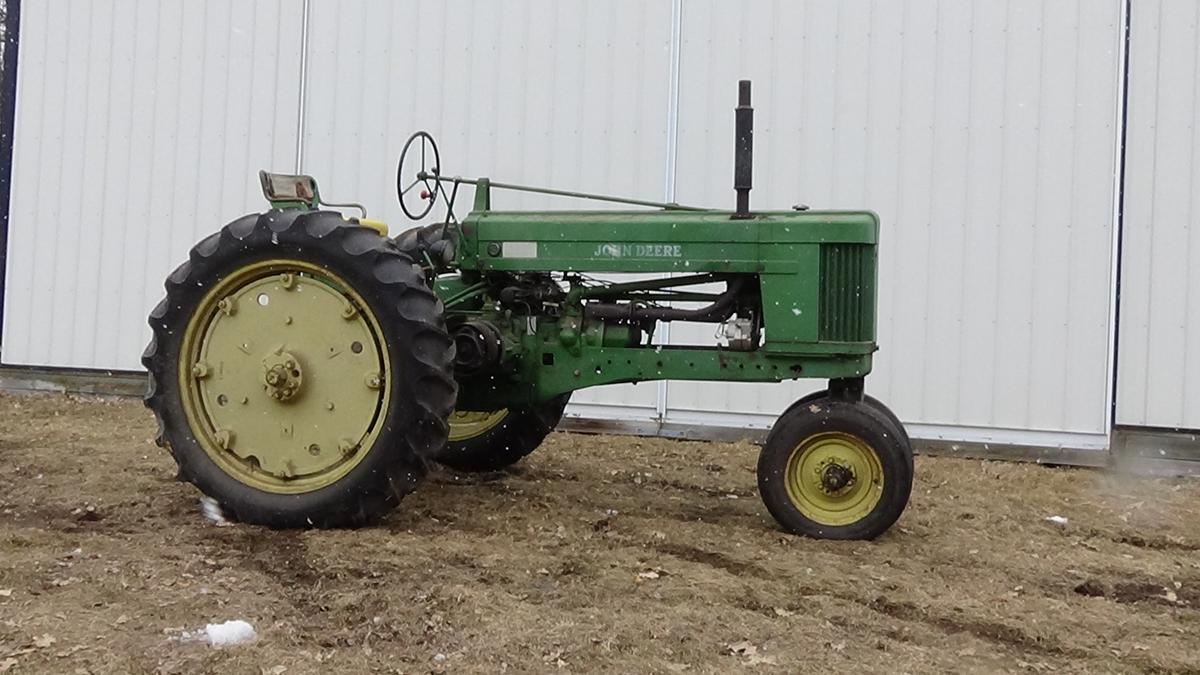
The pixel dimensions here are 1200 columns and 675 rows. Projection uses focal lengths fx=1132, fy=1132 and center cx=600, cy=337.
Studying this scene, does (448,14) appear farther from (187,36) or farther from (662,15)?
(187,36)

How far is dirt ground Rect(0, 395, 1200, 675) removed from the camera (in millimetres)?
2982

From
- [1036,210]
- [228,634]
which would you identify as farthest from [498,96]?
[228,634]

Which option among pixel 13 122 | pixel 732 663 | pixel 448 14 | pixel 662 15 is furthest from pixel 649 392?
pixel 13 122

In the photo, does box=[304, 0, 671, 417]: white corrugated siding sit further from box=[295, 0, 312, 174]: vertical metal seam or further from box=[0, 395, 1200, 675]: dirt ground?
box=[0, 395, 1200, 675]: dirt ground

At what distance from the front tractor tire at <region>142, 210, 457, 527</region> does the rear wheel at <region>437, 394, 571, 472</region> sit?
1212 mm

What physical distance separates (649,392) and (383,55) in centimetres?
304

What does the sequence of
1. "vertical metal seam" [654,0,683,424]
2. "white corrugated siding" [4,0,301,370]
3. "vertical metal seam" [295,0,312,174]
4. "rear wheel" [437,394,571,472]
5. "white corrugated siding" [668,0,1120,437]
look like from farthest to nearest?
1. "white corrugated siding" [4,0,301,370]
2. "vertical metal seam" [295,0,312,174]
3. "vertical metal seam" [654,0,683,424]
4. "white corrugated siding" [668,0,1120,437]
5. "rear wheel" [437,394,571,472]

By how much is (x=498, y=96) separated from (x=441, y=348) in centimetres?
393

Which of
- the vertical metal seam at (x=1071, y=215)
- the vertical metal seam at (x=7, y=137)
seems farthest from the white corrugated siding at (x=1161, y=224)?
the vertical metal seam at (x=7, y=137)

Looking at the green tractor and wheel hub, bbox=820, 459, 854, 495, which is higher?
the green tractor

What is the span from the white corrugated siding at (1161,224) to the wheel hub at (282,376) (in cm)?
493

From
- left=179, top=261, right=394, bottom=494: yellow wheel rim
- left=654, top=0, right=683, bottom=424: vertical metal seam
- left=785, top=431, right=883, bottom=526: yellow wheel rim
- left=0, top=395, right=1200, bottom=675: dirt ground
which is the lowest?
left=0, top=395, right=1200, bottom=675: dirt ground

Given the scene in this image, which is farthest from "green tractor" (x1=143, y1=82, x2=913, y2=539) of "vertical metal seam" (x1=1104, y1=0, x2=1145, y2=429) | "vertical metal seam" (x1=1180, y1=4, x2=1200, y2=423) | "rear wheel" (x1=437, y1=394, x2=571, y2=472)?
"vertical metal seam" (x1=1180, y1=4, x2=1200, y2=423)

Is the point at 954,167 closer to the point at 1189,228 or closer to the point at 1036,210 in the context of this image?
the point at 1036,210
